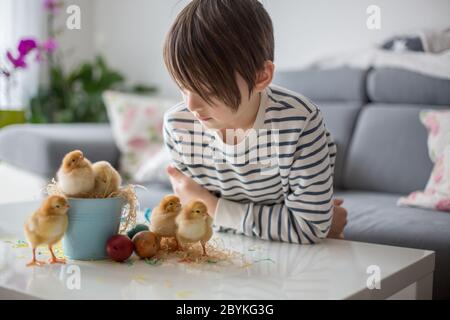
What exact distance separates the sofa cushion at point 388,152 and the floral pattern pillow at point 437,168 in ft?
0.26

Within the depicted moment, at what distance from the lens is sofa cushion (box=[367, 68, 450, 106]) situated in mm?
2303

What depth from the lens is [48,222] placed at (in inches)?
40.2

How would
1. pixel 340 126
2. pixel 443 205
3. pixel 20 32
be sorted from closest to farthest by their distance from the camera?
pixel 443 205 → pixel 340 126 → pixel 20 32

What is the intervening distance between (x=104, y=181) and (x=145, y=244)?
0.13 m

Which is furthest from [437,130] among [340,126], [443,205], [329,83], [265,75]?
[265,75]

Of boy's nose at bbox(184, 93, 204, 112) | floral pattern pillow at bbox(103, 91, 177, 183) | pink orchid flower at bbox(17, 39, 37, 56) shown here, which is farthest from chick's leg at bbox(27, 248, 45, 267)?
floral pattern pillow at bbox(103, 91, 177, 183)

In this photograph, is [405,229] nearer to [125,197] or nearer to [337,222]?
[337,222]

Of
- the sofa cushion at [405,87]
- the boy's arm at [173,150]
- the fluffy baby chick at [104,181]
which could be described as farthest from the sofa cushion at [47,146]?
the fluffy baby chick at [104,181]

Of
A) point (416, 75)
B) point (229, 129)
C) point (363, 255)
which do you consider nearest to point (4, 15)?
point (416, 75)

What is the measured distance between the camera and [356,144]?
2412 mm

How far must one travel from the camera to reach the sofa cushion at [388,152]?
2.21 meters

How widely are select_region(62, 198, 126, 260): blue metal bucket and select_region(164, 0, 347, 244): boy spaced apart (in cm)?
23

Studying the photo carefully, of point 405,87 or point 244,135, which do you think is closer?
point 244,135
